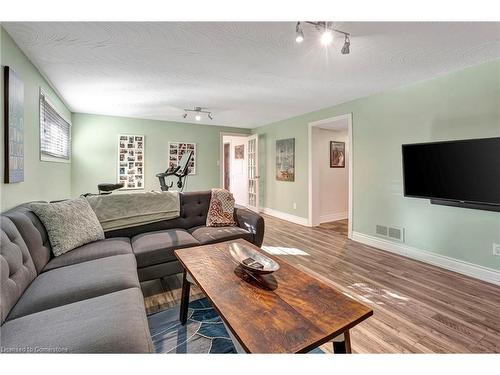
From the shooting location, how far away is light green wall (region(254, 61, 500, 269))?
227 centimetres

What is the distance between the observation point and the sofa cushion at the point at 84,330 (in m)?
0.84

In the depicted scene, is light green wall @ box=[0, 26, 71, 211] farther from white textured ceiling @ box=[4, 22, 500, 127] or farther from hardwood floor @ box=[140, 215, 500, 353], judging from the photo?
hardwood floor @ box=[140, 215, 500, 353]

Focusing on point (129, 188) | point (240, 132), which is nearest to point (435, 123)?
point (240, 132)

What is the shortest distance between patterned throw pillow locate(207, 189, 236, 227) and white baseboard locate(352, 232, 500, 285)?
208cm

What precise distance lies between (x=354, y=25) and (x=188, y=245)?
223 cm

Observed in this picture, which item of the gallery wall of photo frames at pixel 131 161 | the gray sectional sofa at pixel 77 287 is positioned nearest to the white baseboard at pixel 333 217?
the gray sectional sofa at pixel 77 287

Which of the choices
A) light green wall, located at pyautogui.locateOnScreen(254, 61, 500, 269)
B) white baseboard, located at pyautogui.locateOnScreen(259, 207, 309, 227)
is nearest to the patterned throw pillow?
light green wall, located at pyautogui.locateOnScreen(254, 61, 500, 269)

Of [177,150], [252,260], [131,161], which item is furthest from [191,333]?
[177,150]

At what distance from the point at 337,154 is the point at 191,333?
4503 millimetres

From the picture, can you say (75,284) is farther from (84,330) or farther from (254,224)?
(254,224)

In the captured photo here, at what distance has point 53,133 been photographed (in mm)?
2980

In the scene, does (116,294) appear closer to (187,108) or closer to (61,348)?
(61,348)

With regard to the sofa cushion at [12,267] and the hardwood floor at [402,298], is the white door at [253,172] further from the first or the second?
the sofa cushion at [12,267]
